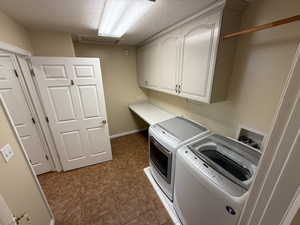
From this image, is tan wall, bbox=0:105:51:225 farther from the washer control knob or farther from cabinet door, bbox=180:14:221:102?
cabinet door, bbox=180:14:221:102

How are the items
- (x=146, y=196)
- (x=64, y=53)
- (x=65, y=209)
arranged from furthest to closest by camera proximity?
1. (x=64, y=53)
2. (x=146, y=196)
3. (x=65, y=209)

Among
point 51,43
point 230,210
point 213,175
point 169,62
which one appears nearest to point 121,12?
point 169,62

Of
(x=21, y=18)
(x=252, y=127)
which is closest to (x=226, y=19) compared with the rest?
(x=252, y=127)

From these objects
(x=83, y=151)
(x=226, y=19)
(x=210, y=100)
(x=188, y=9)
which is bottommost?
(x=83, y=151)

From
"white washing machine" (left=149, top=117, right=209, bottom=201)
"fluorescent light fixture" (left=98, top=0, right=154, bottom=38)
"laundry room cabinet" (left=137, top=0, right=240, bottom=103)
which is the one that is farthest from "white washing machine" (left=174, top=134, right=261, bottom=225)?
"fluorescent light fixture" (left=98, top=0, right=154, bottom=38)

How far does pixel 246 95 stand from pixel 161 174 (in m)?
1.39

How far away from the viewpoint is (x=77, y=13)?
1.35m

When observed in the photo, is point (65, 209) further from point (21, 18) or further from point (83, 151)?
point (21, 18)

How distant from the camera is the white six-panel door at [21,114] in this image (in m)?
1.55

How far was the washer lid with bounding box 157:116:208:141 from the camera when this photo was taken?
1488mm

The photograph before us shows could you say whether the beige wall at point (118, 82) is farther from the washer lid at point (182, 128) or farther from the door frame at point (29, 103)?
the washer lid at point (182, 128)

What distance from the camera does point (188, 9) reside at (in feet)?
3.99

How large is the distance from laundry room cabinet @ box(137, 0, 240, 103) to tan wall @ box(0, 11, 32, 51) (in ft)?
6.04

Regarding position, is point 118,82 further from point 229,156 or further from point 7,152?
point 229,156
